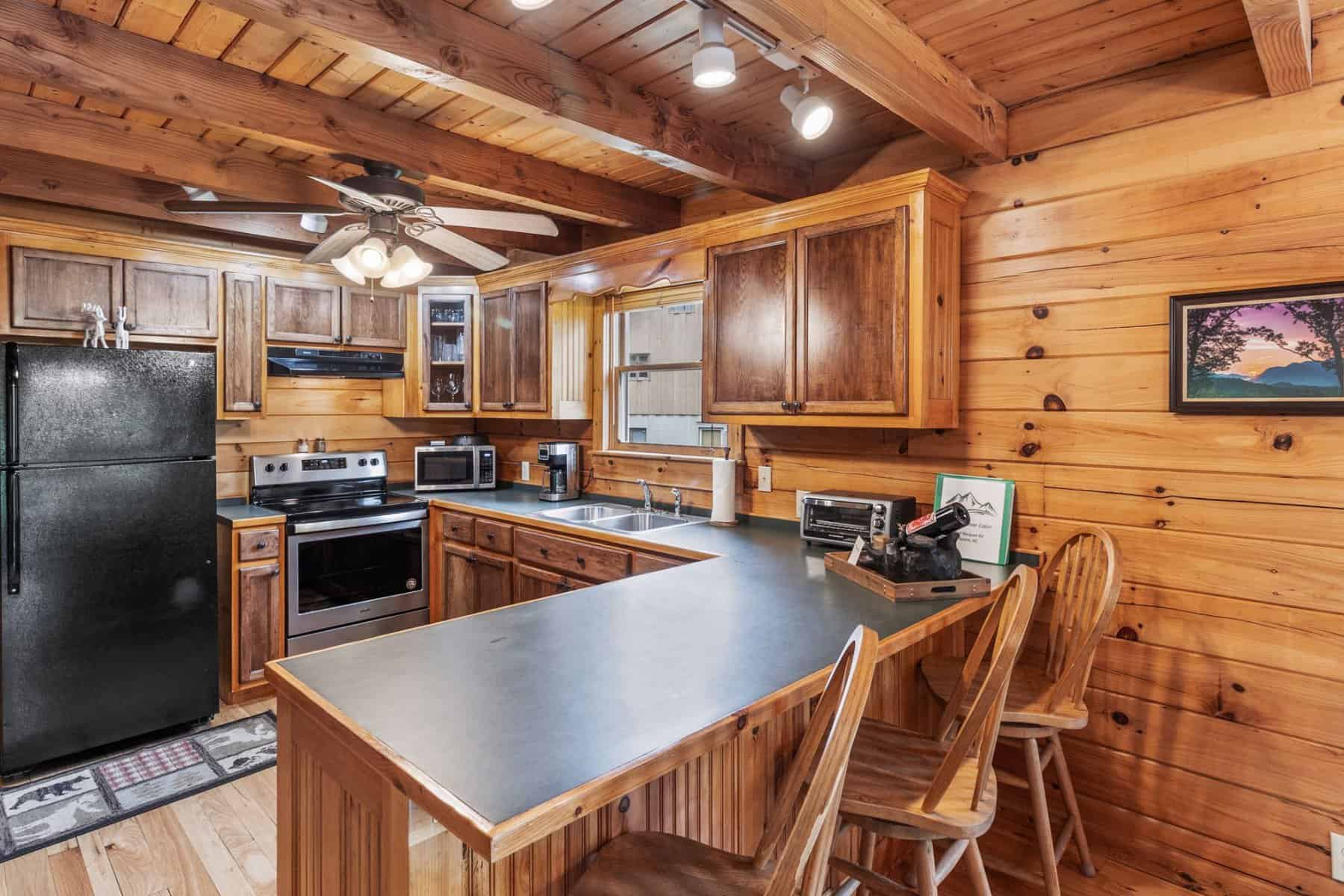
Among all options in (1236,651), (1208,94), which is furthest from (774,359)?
(1236,651)

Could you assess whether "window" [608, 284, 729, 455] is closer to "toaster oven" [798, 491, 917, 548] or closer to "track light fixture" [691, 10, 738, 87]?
"toaster oven" [798, 491, 917, 548]

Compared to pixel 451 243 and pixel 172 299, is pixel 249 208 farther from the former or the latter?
pixel 172 299

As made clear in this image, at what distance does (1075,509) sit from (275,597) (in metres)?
3.42

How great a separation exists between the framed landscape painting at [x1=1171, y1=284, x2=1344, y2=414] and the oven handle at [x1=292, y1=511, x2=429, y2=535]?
337cm

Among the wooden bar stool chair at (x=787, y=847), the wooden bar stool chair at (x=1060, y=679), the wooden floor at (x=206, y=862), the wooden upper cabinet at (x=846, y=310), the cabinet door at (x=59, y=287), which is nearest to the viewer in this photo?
the wooden bar stool chair at (x=787, y=847)

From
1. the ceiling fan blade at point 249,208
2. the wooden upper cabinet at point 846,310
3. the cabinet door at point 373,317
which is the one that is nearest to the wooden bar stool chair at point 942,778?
the wooden upper cabinet at point 846,310

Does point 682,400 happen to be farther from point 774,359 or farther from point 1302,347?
point 1302,347

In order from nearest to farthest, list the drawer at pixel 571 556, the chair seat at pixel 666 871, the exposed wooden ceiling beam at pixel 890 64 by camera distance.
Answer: the chair seat at pixel 666 871, the exposed wooden ceiling beam at pixel 890 64, the drawer at pixel 571 556

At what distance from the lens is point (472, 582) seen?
12.3 ft

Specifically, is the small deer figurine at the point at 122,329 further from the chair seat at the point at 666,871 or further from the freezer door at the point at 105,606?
the chair seat at the point at 666,871

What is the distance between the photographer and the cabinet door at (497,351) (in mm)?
4055

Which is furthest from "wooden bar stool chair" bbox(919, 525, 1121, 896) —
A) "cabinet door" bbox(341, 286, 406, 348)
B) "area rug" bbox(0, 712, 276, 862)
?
"cabinet door" bbox(341, 286, 406, 348)

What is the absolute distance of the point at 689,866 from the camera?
122 centimetres

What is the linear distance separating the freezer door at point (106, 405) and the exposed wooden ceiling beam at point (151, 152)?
0.70m
